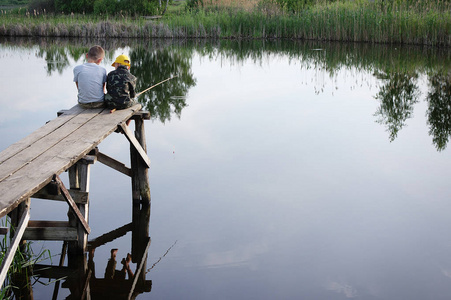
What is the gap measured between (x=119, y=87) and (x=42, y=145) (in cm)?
152

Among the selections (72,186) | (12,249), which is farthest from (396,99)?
(12,249)

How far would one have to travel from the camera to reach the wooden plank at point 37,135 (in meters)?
5.29

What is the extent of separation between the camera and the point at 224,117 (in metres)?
12.2

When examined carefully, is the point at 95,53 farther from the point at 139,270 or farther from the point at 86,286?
the point at 86,286

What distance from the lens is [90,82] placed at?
6844mm

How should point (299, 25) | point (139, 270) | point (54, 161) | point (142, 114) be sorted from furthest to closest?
1. point (299, 25)
2. point (142, 114)
3. point (139, 270)
4. point (54, 161)

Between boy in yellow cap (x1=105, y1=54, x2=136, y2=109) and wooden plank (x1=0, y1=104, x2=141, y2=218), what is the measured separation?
25cm

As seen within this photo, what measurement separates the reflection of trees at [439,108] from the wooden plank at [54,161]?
6.22 meters

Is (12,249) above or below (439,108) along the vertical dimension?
below

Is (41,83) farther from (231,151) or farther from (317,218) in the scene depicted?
(317,218)

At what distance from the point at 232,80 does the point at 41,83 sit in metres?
5.03

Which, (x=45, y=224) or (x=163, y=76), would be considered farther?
(x=163, y=76)

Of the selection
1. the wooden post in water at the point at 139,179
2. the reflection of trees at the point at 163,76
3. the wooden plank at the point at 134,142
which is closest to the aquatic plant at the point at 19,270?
the wooden post in water at the point at 139,179

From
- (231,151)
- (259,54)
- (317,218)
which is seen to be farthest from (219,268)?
(259,54)
